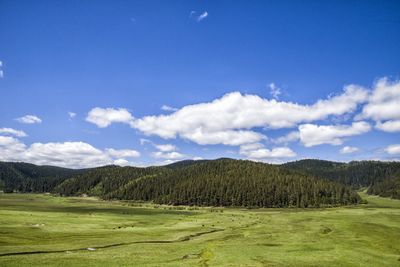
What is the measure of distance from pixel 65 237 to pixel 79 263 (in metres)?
25.5

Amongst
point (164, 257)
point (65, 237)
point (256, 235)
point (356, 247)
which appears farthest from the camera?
point (256, 235)

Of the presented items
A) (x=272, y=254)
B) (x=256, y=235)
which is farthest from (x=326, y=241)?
(x=272, y=254)

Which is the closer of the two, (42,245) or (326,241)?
(42,245)

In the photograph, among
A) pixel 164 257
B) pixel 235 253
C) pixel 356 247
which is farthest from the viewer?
pixel 356 247

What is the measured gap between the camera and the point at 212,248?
5791 cm

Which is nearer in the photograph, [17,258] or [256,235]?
[17,258]

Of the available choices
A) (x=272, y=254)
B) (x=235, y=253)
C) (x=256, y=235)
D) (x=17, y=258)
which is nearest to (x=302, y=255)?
(x=272, y=254)

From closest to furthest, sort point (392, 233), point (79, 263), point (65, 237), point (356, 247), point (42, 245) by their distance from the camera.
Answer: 1. point (79, 263)
2. point (42, 245)
3. point (356, 247)
4. point (65, 237)
5. point (392, 233)

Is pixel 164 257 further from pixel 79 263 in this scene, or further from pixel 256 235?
pixel 256 235

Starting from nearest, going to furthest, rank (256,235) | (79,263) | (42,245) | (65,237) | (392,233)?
(79,263) → (42,245) → (65,237) → (256,235) → (392,233)

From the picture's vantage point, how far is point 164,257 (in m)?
49.2

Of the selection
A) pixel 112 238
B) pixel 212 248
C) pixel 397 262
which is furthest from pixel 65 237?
pixel 397 262

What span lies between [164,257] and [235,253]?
9.98 metres

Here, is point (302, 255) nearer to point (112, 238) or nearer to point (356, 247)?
point (356, 247)
